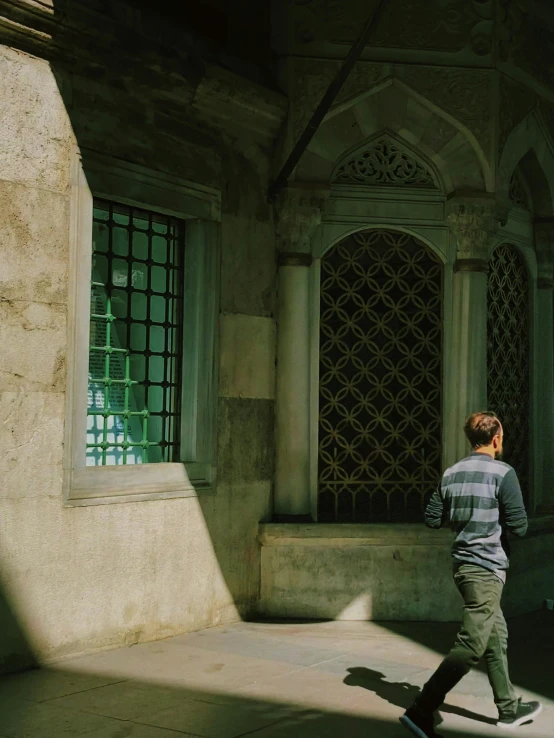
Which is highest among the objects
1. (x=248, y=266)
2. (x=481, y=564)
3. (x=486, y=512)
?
(x=248, y=266)

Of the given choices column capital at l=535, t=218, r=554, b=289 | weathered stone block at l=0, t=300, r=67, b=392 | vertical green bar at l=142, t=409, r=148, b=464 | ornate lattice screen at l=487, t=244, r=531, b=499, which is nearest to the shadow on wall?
weathered stone block at l=0, t=300, r=67, b=392

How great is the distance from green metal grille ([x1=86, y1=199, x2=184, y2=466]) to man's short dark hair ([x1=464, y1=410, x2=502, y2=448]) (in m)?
2.78

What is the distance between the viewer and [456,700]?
5.42 m

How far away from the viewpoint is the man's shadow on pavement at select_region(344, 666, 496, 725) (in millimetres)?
5180

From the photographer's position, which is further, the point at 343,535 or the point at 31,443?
the point at 343,535

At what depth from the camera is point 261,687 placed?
5594 mm

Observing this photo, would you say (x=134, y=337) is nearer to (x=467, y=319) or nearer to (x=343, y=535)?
(x=343, y=535)

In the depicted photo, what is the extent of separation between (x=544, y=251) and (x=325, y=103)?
284cm

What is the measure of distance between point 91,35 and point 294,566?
401cm

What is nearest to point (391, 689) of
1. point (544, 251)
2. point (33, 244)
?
point (33, 244)

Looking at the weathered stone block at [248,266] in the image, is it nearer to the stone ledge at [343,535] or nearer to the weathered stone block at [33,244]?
the weathered stone block at [33,244]

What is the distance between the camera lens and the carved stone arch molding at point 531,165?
827cm

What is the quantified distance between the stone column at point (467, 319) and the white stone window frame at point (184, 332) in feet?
6.45

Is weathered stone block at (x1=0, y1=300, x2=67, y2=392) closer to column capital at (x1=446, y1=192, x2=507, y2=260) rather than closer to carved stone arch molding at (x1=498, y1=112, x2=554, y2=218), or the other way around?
column capital at (x1=446, y1=192, x2=507, y2=260)
